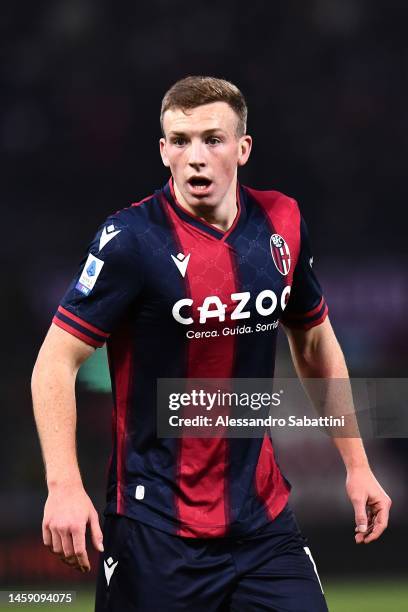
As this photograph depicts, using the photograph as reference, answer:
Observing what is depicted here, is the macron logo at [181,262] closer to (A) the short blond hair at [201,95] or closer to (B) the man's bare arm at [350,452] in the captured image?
(A) the short blond hair at [201,95]

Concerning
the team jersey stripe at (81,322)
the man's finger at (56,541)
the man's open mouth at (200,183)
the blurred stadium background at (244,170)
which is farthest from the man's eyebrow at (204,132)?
the blurred stadium background at (244,170)

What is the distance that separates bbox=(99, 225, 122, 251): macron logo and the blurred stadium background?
391 centimetres

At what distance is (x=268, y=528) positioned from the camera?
345cm

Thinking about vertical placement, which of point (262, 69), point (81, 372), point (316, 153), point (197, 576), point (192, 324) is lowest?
point (197, 576)

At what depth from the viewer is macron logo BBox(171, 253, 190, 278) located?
339cm

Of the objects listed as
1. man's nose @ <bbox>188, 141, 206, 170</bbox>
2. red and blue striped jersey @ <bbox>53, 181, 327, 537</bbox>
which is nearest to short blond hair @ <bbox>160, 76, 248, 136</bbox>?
man's nose @ <bbox>188, 141, 206, 170</bbox>

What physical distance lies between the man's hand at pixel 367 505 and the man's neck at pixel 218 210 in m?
0.86

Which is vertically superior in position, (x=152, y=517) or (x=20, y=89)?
(x=20, y=89)

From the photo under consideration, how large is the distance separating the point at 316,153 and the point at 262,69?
63 cm

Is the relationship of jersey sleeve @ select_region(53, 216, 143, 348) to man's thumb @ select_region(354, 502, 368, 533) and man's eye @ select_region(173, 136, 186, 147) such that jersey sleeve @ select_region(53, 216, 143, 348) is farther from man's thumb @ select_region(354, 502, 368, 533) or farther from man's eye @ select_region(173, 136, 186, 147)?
man's thumb @ select_region(354, 502, 368, 533)

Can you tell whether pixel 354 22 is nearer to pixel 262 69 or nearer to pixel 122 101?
pixel 262 69

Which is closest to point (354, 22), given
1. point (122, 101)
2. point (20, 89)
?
point (122, 101)

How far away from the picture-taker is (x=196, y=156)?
3.37 meters

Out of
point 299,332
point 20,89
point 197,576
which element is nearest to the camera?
point 197,576
